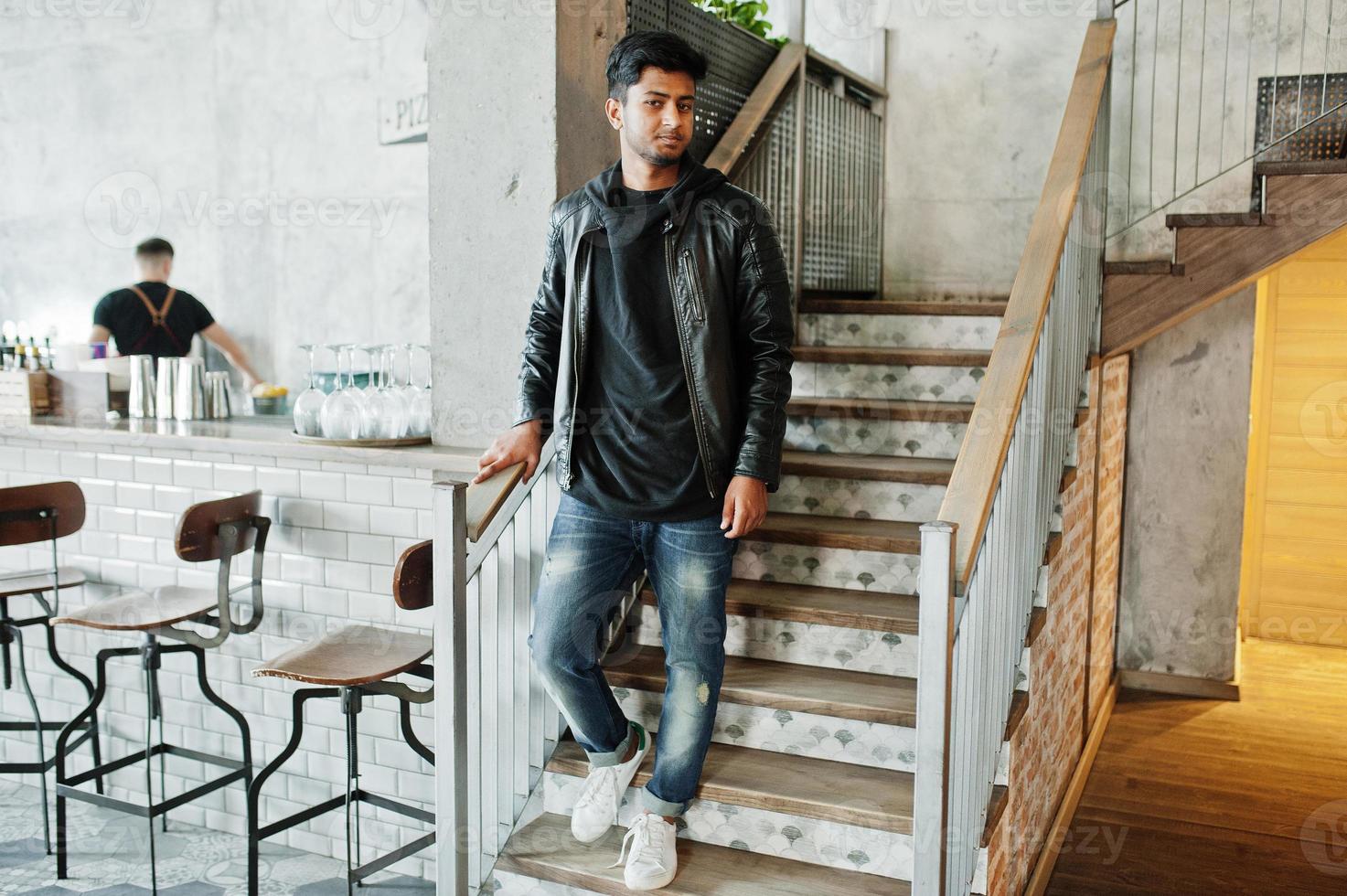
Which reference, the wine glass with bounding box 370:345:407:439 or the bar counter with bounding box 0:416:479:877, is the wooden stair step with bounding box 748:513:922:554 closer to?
the bar counter with bounding box 0:416:479:877

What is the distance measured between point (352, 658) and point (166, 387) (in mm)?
1614

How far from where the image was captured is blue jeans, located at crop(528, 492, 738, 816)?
256 centimetres

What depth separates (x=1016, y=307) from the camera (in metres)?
2.68

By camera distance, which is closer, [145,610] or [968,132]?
[145,610]

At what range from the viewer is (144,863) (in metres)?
Result: 3.65

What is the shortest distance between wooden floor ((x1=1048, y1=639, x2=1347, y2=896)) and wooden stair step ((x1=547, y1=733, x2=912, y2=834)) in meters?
1.28

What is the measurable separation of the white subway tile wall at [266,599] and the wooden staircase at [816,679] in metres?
0.86

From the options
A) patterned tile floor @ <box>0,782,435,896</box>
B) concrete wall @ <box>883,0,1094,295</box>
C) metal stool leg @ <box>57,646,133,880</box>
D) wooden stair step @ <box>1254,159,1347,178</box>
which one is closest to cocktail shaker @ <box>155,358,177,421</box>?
metal stool leg @ <box>57,646,133,880</box>

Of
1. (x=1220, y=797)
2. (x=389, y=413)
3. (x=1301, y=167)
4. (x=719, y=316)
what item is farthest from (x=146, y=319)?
(x=1220, y=797)

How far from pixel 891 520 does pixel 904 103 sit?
299 centimetres

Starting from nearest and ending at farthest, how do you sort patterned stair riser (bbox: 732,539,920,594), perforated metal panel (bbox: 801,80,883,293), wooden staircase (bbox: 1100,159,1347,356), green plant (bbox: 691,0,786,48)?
1. patterned stair riser (bbox: 732,539,920,594)
2. wooden staircase (bbox: 1100,159,1347,356)
3. green plant (bbox: 691,0,786,48)
4. perforated metal panel (bbox: 801,80,883,293)

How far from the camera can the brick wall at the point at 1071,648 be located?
10.0 ft

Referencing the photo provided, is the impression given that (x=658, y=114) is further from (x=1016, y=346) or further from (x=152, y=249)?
(x=152, y=249)

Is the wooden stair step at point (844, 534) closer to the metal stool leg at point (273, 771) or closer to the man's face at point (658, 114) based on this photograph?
the man's face at point (658, 114)
